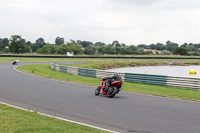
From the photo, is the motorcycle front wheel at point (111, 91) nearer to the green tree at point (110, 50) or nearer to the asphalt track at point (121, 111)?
the asphalt track at point (121, 111)

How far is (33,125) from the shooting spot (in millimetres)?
7195

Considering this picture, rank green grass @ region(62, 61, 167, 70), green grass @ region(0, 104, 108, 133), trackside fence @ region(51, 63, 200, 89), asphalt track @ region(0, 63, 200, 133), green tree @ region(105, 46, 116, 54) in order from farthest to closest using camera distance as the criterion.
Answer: green tree @ region(105, 46, 116, 54)
green grass @ region(62, 61, 167, 70)
trackside fence @ region(51, 63, 200, 89)
asphalt track @ region(0, 63, 200, 133)
green grass @ region(0, 104, 108, 133)

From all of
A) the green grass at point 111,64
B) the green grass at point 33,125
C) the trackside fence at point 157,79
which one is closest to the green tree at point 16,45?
the green grass at point 111,64

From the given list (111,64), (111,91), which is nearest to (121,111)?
(111,91)

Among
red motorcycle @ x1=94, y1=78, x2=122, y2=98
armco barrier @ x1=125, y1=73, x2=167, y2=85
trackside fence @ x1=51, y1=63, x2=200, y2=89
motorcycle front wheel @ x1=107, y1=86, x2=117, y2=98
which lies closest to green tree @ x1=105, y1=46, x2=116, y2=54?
trackside fence @ x1=51, y1=63, x2=200, y2=89

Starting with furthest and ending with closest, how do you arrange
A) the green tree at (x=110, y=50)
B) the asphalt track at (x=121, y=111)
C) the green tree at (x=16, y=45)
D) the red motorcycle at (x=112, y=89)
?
1. the green tree at (x=110, y=50)
2. the green tree at (x=16, y=45)
3. the red motorcycle at (x=112, y=89)
4. the asphalt track at (x=121, y=111)

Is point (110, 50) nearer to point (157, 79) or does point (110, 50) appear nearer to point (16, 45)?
point (16, 45)

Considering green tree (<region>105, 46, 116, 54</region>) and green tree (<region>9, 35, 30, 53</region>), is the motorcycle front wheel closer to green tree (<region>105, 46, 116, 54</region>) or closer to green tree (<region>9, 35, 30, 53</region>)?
green tree (<region>9, 35, 30, 53</region>)

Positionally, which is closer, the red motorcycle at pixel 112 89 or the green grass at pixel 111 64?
the red motorcycle at pixel 112 89

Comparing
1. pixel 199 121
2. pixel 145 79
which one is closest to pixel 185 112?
pixel 199 121

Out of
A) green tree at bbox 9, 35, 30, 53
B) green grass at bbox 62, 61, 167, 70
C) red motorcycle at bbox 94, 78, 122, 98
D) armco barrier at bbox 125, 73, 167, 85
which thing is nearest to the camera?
red motorcycle at bbox 94, 78, 122, 98

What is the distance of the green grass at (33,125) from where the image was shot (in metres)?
6.73

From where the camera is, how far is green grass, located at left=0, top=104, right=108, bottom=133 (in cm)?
673

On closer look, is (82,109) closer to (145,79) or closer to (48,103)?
(48,103)
